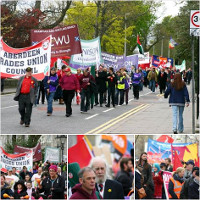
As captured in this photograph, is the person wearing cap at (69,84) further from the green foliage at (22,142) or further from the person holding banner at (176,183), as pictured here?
the person holding banner at (176,183)

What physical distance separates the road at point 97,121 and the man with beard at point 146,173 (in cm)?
668

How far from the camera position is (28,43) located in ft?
139

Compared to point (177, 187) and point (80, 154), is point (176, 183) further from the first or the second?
point (80, 154)

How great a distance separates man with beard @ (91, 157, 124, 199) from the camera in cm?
821

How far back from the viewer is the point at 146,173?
9250mm

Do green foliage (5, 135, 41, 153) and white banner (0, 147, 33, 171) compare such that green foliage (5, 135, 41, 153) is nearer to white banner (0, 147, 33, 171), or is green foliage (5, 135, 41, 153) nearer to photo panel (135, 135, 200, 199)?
white banner (0, 147, 33, 171)

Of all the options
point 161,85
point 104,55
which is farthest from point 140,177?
point 161,85

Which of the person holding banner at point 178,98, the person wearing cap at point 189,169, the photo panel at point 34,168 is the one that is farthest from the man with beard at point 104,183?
the person holding banner at point 178,98

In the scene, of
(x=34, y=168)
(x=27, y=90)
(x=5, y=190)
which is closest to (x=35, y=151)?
(x=34, y=168)

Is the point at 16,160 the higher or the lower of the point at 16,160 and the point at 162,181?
the higher

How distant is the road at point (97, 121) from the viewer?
16.8 meters

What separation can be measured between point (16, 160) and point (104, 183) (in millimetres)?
2181

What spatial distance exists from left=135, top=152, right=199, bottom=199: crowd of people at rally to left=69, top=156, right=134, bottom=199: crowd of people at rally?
0.83ft

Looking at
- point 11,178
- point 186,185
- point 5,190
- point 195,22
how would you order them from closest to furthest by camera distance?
1. point 186,185
2. point 5,190
3. point 11,178
4. point 195,22
